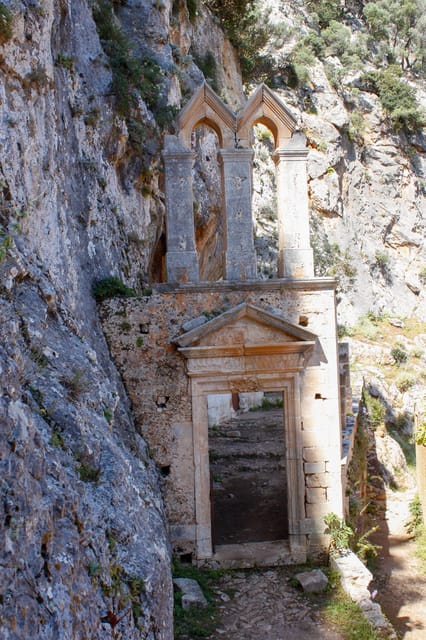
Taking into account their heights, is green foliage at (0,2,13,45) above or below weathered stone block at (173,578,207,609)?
above

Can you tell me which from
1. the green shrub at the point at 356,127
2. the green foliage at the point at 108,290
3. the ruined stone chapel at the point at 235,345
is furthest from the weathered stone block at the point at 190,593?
the green shrub at the point at 356,127

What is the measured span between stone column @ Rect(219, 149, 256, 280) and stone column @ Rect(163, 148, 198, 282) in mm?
538

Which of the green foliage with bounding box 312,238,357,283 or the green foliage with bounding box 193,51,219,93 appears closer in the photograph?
the green foliage with bounding box 193,51,219,93

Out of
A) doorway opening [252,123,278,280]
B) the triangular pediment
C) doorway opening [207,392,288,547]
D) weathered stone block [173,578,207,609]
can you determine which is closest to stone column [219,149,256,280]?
the triangular pediment

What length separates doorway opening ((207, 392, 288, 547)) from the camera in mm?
10734

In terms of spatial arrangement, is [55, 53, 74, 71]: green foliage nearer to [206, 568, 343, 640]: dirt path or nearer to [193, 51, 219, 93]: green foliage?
[206, 568, 343, 640]: dirt path

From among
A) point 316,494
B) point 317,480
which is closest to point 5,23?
point 317,480

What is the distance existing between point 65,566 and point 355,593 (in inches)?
218

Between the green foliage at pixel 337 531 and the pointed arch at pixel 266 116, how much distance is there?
573 cm

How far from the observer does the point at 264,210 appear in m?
26.4

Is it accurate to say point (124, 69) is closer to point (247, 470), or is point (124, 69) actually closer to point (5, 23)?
point (5, 23)

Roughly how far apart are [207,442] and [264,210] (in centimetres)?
1847

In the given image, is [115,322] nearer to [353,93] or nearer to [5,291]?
[5,291]

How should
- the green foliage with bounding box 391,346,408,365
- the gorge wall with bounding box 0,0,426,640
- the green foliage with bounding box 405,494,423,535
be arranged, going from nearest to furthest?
the gorge wall with bounding box 0,0,426,640, the green foliage with bounding box 405,494,423,535, the green foliage with bounding box 391,346,408,365
